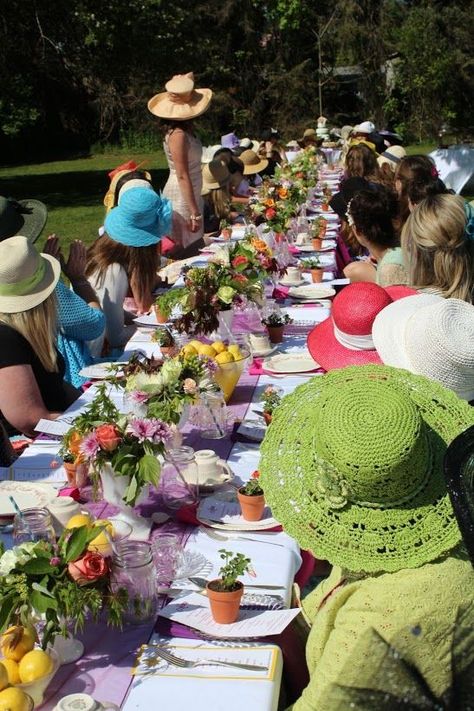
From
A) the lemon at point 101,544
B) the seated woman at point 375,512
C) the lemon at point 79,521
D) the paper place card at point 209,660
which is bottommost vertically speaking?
the paper place card at point 209,660

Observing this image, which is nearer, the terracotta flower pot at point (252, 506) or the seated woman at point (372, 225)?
the terracotta flower pot at point (252, 506)

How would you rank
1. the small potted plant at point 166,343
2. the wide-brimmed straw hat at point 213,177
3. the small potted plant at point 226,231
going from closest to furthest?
the small potted plant at point 166,343
the small potted plant at point 226,231
the wide-brimmed straw hat at point 213,177

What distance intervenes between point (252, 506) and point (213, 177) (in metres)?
6.98

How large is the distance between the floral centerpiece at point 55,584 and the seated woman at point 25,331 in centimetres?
153

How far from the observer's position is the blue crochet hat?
452cm

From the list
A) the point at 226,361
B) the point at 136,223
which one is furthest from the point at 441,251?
the point at 136,223

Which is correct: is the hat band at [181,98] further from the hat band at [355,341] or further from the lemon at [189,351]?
the hat band at [355,341]

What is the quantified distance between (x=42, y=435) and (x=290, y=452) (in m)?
1.51

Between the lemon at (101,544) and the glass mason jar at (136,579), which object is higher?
the lemon at (101,544)

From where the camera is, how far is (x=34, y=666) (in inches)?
61.6

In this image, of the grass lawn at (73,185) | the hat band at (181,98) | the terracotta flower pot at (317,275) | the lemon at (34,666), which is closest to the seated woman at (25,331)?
the lemon at (34,666)

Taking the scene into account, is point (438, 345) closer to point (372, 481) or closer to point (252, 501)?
point (252, 501)

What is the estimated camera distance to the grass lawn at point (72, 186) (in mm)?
13523

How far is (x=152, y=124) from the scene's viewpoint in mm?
27156
